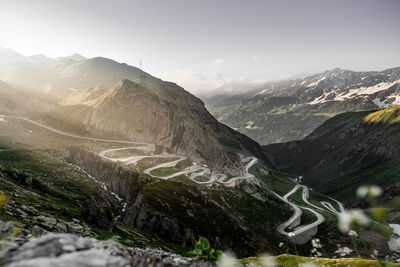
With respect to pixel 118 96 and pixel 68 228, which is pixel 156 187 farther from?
pixel 118 96

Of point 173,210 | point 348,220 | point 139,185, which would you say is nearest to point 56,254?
point 348,220

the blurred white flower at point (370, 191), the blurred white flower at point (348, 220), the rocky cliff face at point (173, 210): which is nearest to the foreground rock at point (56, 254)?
the blurred white flower at point (348, 220)

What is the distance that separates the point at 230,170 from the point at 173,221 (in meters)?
95.8

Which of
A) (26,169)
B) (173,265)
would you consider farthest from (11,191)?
(173,265)

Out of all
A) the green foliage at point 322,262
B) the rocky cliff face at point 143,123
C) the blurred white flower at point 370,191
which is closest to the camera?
the blurred white flower at point 370,191

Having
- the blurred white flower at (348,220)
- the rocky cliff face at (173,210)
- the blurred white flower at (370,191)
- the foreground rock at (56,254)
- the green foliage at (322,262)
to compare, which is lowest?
the rocky cliff face at (173,210)

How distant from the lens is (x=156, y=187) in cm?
7106

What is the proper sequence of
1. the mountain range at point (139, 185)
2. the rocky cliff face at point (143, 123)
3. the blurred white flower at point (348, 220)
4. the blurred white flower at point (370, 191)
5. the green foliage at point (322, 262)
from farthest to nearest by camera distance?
the rocky cliff face at point (143, 123), the mountain range at point (139, 185), the green foliage at point (322, 262), the blurred white flower at point (348, 220), the blurred white flower at point (370, 191)

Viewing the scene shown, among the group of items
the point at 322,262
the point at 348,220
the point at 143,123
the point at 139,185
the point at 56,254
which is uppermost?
the point at 348,220

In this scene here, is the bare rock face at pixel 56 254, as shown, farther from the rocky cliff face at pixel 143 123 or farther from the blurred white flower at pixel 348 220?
the rocky cliff face at pixel 143 123

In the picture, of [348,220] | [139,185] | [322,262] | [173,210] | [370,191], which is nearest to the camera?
[370,191]

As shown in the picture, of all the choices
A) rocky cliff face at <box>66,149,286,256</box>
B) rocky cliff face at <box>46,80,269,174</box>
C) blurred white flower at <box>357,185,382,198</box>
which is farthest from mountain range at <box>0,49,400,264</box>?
blurred white flower at <box>357,185,382,198</box>

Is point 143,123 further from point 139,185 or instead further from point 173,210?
point 173,210

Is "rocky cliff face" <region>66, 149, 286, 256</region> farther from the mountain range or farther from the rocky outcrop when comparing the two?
the rocky outcrop
